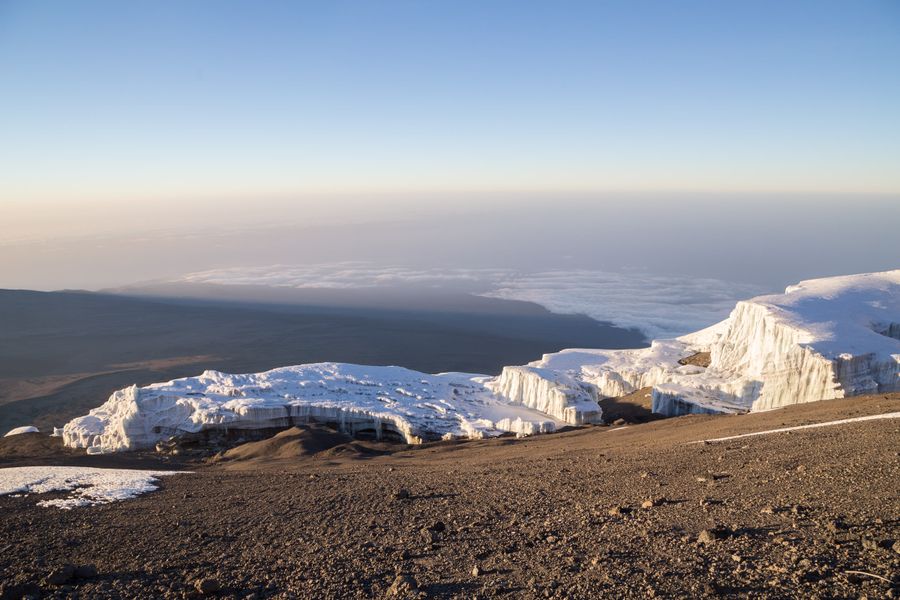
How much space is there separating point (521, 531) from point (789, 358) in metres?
20.6

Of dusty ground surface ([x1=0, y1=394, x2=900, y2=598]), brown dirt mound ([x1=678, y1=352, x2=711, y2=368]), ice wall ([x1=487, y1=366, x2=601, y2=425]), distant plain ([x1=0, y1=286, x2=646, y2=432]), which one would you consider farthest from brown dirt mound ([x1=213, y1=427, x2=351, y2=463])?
distant plain ([x1=0, y1=286, x2=646, y2=432])

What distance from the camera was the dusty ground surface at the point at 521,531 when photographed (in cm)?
745

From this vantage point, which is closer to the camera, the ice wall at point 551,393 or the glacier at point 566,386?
the glacier at point 566,386

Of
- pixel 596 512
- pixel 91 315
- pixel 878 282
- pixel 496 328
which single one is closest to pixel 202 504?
pixel 596 512

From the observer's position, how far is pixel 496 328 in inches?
3391

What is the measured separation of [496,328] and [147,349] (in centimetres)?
4591

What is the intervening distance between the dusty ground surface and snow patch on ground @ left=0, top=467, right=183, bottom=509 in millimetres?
577

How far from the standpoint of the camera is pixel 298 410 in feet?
102

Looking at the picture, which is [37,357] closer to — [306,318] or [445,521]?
[306,318]

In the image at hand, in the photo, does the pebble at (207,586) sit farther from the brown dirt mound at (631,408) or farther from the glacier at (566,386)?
the brown dirt mound at (631,408)

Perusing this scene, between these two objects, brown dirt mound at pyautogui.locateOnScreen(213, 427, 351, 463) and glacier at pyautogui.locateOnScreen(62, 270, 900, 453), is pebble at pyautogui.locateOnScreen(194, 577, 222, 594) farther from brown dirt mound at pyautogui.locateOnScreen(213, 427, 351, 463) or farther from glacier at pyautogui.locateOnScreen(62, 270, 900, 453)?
glacier at pyautogui.locateOnScreen(62, 270, 900, 453)

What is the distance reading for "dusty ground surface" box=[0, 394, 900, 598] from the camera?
745 cm

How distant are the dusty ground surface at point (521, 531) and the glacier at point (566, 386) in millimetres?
11999

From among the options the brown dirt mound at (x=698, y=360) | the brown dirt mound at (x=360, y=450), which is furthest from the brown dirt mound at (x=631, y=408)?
the brown dirt mound at (x=360, y=450)
